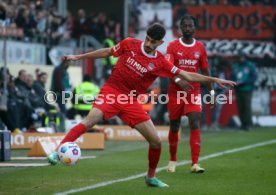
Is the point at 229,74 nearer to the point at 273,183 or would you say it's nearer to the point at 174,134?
the point at 174,134

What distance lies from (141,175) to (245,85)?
16.2 m

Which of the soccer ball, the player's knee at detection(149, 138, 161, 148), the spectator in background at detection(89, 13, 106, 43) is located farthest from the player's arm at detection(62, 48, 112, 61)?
the spectator in background at detection(89, 13, 106, 43)

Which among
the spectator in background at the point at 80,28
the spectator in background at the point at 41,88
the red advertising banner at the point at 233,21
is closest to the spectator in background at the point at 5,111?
the spectator in background at the point at 41,88

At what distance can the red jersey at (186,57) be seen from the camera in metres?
14.5

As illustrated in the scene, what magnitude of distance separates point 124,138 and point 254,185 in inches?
472

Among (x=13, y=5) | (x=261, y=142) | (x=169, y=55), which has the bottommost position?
(x=261, y=142)

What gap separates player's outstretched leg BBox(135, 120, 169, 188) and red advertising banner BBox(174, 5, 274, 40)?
2109 cm

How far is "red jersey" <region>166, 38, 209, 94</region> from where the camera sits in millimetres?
14547

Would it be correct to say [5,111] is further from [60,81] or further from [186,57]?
[186,57]

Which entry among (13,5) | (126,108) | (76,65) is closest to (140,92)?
(126,108)

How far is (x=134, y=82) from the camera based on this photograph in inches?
478

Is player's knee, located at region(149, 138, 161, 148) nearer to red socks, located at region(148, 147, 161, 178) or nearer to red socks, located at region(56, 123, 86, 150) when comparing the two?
red socks, located at region(148, 147, 161, 178)

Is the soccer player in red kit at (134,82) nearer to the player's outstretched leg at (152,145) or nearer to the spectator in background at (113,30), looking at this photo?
the player's outstretched leg at (152,145)

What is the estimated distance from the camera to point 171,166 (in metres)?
14.5
